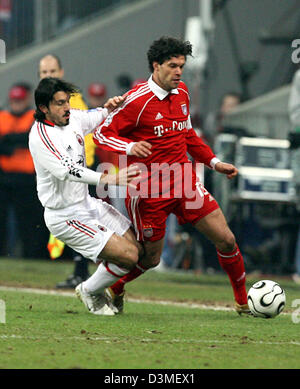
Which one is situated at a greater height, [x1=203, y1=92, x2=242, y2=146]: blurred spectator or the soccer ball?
[x1=203, y1=92, x2=242, y2=146]: blurred spectator

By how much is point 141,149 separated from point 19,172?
7292 millimetres

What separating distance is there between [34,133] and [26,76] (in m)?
9.81

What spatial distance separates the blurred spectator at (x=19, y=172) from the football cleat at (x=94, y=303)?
591cm

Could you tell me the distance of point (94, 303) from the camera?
862 cm

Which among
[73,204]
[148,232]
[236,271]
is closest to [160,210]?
[148,232]

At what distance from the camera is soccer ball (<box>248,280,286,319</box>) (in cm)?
823

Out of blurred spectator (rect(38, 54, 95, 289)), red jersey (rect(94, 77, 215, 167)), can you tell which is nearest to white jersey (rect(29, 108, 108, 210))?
red jersey (rect(94, 77, 215, 167))

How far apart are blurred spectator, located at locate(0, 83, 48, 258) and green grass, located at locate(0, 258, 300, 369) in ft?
14.8

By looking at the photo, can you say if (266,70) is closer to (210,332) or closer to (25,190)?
(25,190)

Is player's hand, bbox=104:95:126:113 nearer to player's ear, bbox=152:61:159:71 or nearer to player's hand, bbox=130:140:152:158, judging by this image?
player's ear, bbox=152:61:159:71

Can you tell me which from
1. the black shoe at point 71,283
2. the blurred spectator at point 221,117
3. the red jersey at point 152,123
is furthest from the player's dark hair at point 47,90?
the blurred spectator at point 221,117

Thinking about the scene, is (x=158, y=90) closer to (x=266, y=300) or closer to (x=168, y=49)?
(x=168, y=49)
